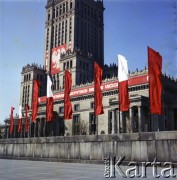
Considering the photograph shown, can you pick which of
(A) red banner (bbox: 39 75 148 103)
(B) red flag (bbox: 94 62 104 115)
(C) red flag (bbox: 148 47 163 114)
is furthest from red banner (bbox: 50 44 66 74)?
(C) red flag (bbox: 148 47 163 114)

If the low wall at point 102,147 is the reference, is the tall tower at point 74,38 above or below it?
above

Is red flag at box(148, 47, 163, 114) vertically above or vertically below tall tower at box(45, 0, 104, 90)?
below

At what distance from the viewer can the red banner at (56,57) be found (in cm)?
10774

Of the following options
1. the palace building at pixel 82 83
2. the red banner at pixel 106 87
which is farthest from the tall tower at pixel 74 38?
the red banner at pixel 106 87

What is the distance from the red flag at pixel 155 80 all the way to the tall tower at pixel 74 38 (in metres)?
75.7

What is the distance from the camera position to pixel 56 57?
112m

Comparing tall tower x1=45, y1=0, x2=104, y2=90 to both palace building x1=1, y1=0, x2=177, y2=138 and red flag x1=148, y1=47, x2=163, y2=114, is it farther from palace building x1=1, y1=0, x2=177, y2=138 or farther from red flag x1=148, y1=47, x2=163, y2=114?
red flag x1=148, y1=47, x2=163, y2=114

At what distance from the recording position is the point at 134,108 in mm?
60531

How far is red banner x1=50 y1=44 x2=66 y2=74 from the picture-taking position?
107738 mm

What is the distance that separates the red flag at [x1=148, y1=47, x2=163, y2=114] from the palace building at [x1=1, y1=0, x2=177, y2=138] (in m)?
21.7

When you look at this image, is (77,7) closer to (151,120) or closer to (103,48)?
(103,48)

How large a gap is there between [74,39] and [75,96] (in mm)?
37039

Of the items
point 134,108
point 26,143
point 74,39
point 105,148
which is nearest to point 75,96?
point 134,108

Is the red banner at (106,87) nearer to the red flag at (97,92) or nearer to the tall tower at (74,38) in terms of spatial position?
the tall tower at (74,38)
